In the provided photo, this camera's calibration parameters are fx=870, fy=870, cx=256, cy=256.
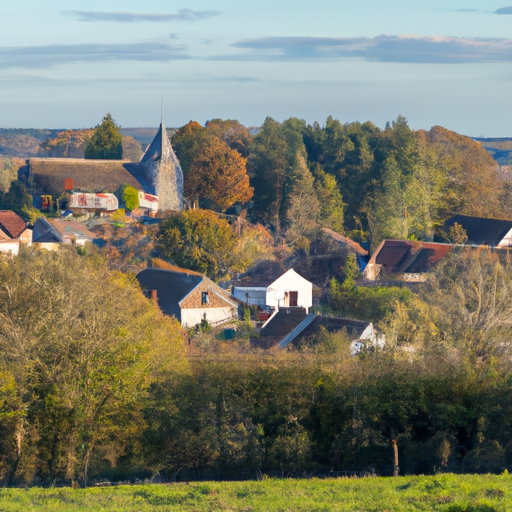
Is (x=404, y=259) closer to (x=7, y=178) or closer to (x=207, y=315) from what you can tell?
(x=207, y=315)

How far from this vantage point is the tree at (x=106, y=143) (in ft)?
188

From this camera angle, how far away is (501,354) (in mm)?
23672

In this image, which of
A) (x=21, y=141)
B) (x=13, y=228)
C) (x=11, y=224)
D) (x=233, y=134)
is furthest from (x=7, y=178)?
(x=21, y=141)

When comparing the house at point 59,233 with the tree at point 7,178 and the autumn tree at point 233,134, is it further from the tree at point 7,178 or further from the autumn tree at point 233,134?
the autumn tree at point 233,134

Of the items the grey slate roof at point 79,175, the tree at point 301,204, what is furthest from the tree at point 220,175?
the grey slate roof at point 79,175

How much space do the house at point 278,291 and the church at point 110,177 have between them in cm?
1448

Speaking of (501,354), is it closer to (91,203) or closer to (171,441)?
(171,441)

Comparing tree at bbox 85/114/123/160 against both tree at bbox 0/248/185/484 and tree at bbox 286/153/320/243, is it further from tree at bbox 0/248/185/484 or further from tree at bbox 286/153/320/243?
tree at bbox 0/248/185/484

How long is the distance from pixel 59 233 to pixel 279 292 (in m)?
11.9

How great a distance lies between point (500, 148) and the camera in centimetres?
12775

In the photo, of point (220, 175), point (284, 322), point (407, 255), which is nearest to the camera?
point (284, 322)

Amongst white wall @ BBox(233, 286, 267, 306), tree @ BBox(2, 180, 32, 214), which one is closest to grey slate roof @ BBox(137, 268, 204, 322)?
white wall @ BBox(233, 286, 267, 306)

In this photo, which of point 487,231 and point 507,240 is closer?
point 507,240

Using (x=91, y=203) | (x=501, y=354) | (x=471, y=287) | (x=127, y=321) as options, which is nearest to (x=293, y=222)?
(x=91, y=203)
